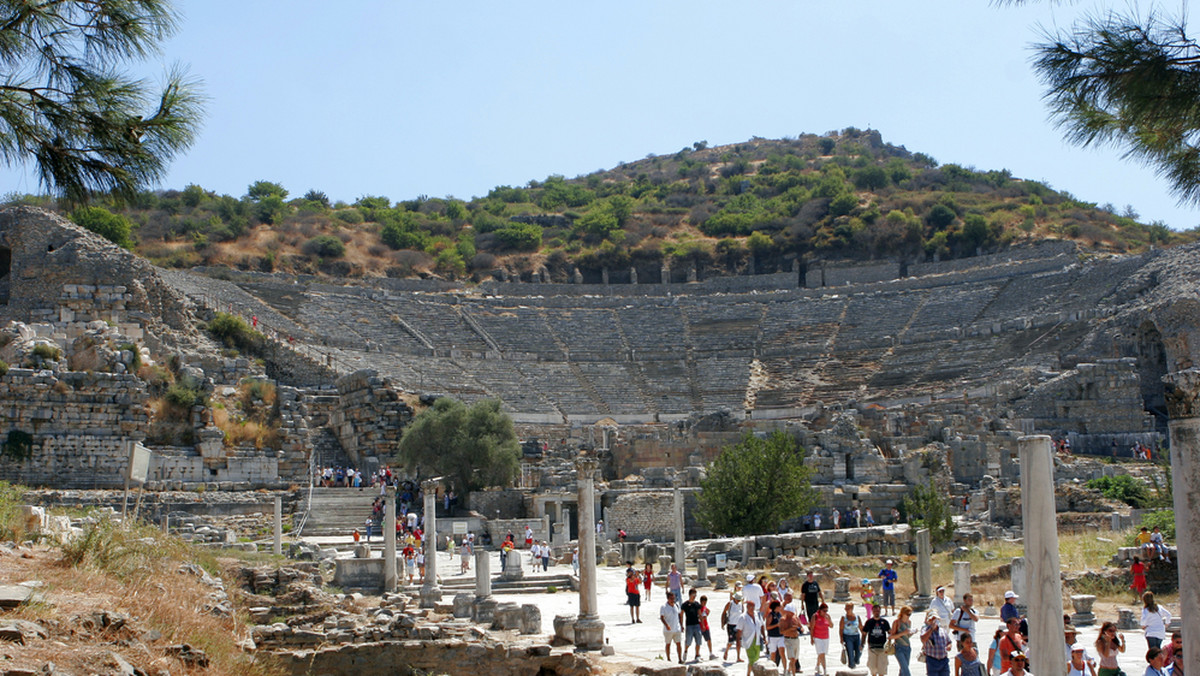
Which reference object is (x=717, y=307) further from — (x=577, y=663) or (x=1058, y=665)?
(x=1058, y=665)

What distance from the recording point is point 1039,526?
803 centimetres

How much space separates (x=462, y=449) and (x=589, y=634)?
55.1 feet

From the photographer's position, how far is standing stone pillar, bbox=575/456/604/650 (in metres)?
14.2

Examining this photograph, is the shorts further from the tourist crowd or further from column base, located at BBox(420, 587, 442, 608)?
column base, located at BBox(420, 587, 442, 608)

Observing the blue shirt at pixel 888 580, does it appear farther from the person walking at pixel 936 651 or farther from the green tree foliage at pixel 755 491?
the green tree foliage at pixel 755 491

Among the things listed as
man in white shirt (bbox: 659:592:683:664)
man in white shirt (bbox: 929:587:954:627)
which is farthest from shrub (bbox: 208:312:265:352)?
man in white shirt (bbox: 929:587:954:627)

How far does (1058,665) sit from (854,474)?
24.0 m

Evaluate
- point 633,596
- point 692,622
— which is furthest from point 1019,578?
point 633,596

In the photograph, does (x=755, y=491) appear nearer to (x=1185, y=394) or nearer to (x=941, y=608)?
(x=941, y=608)

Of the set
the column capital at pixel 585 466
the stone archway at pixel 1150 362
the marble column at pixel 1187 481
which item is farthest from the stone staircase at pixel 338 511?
the stone archway at pixel 1150 362

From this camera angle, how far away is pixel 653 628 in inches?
657

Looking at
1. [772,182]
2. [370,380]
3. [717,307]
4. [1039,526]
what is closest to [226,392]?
[370,380]

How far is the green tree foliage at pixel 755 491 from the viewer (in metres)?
26.5

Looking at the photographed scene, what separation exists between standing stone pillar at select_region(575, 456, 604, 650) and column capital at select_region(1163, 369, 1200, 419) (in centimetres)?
853
